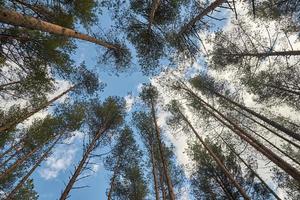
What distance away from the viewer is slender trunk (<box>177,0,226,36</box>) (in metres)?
7.32

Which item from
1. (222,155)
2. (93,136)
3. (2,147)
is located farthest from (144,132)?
(2,147)

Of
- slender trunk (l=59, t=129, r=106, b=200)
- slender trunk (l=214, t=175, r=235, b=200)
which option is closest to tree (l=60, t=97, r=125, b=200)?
slender trunk (l=59, t=129, r=106, b=200)

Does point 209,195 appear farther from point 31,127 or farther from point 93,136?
point 31,127

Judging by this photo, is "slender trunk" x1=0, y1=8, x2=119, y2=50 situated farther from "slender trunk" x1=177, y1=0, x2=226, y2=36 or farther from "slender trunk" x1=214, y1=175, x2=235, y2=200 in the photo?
"slender trunk" x1=214, y1=175, x2=235, y2=200

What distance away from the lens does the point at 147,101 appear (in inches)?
647

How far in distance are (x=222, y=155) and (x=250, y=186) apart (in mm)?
1962

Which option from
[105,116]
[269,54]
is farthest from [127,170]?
[269,54]

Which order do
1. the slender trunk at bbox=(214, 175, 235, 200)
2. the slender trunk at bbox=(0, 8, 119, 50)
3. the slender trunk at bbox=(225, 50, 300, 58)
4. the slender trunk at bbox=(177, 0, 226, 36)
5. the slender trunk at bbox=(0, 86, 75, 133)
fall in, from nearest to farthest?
the slender trunk at bbox=(0, 8, 119, 50)
the slender trunk at bbox=(177, 0, 226, 36)
the slender trunk at bbox=(0, 86, 75, 133)
the slender trunk at bbox=(225, 50, 300, 58)
the slender trunk at bbox=(214, 175, 235, 200)

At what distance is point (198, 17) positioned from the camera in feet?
27.4

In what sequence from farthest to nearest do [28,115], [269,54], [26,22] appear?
[269,54] < [28,115] < [26,22]

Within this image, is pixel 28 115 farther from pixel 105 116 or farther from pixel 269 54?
pixel 269 54

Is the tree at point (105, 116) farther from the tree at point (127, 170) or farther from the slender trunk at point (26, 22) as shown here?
the slender trunk at point (26, 22)

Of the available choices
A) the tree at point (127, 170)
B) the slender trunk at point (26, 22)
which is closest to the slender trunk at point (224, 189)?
the tree at point (127, 170)

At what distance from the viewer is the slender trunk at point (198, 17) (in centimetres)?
732
